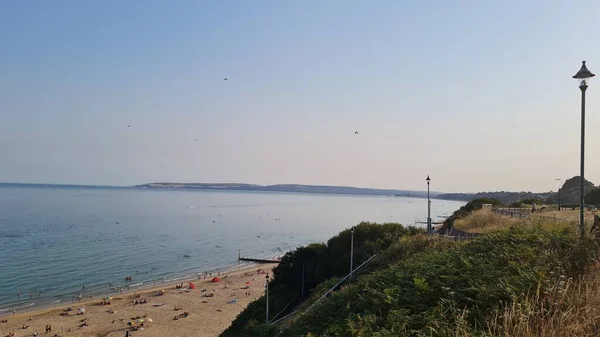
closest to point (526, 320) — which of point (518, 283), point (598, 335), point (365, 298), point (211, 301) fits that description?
point (598, 335)

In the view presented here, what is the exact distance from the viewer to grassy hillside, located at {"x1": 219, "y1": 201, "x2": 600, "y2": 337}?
5.16 meters

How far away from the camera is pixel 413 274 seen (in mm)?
8797

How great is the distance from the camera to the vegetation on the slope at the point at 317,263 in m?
22.7

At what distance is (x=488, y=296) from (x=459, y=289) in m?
0.51

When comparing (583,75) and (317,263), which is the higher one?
(583,75)

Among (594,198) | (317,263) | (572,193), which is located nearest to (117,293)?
(317,263)

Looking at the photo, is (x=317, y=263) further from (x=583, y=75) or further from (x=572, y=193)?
(x=572, y=193)

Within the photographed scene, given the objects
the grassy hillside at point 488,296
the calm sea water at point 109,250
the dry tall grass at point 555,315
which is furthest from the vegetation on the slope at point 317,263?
the calm sea water at point 109,250

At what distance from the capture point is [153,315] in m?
34.0

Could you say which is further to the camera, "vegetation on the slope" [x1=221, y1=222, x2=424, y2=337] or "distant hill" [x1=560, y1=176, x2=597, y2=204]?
"distant hill" [x1=560, y1=176, x2=597, y2=204]

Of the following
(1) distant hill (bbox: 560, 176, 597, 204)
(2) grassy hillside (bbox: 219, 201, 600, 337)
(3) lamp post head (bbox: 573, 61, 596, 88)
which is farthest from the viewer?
(1) distant hill (bbox: 560, 176, 597, 204)

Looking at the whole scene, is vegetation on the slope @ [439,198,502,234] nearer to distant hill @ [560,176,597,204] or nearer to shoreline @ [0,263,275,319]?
shoreline @ [0,263,275,319]

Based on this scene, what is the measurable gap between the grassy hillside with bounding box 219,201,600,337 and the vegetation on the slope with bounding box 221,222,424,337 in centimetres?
1262

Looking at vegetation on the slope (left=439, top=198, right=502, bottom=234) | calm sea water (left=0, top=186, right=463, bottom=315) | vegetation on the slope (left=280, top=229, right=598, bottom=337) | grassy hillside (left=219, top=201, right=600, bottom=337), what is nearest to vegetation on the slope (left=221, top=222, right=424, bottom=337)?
vegetation on the slope (left=439, top=198, right=502, bottom=234)
